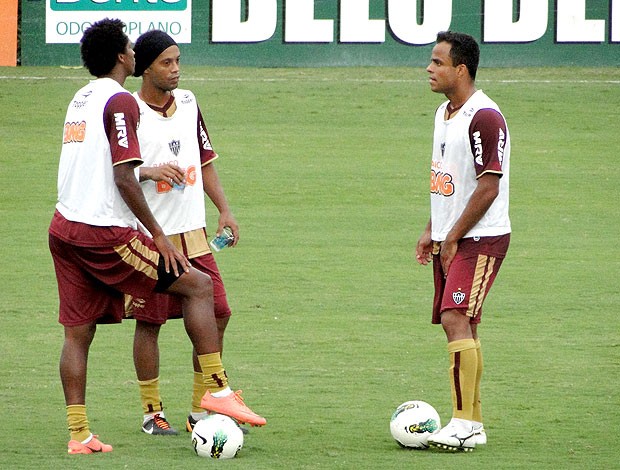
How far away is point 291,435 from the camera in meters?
6.79

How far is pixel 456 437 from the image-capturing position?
6496mm

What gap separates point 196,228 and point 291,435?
3.76ft

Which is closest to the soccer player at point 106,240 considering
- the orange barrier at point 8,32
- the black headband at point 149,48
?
the black headband at point 149,48

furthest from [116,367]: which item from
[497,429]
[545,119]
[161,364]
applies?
[545,119]

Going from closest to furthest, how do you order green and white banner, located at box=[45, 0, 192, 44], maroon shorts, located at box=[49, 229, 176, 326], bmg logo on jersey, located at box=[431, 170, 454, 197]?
1. maroon shorts, located at box=[49, 229, 176, 326]
2. bmg logo on jersey, located at box=[431, 170, 454, 197]
3. green and white banner, located at box=[45, 0, 192, 44]

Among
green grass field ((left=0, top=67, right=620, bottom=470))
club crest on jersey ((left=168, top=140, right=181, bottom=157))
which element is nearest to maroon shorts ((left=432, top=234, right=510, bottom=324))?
green grass field ((left=0, top=67, right=620, bottom=470))

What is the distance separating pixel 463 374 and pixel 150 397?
62.6 inches

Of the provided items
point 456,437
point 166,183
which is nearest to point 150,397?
point 166,183

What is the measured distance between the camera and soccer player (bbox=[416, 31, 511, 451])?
21.1 ft

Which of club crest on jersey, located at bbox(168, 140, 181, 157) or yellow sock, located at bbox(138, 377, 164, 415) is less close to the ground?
club crest on jersey, located at bbox(168, 140, 181, 157)

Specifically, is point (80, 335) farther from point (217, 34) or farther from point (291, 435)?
point (217, 34)

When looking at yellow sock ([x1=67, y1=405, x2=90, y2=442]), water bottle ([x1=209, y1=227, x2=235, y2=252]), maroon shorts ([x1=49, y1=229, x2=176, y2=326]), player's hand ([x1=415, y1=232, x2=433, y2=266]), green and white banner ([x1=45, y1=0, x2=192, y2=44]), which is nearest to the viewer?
maroon shorts ([x1=49, y1=229, x2=176, y2=326])

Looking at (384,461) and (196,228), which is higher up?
(196,228)

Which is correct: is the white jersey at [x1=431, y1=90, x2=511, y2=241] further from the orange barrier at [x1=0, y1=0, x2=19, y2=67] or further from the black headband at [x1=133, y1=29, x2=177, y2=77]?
the orange barrier at [x1=0, y1=0, x2=19, y2=67]
